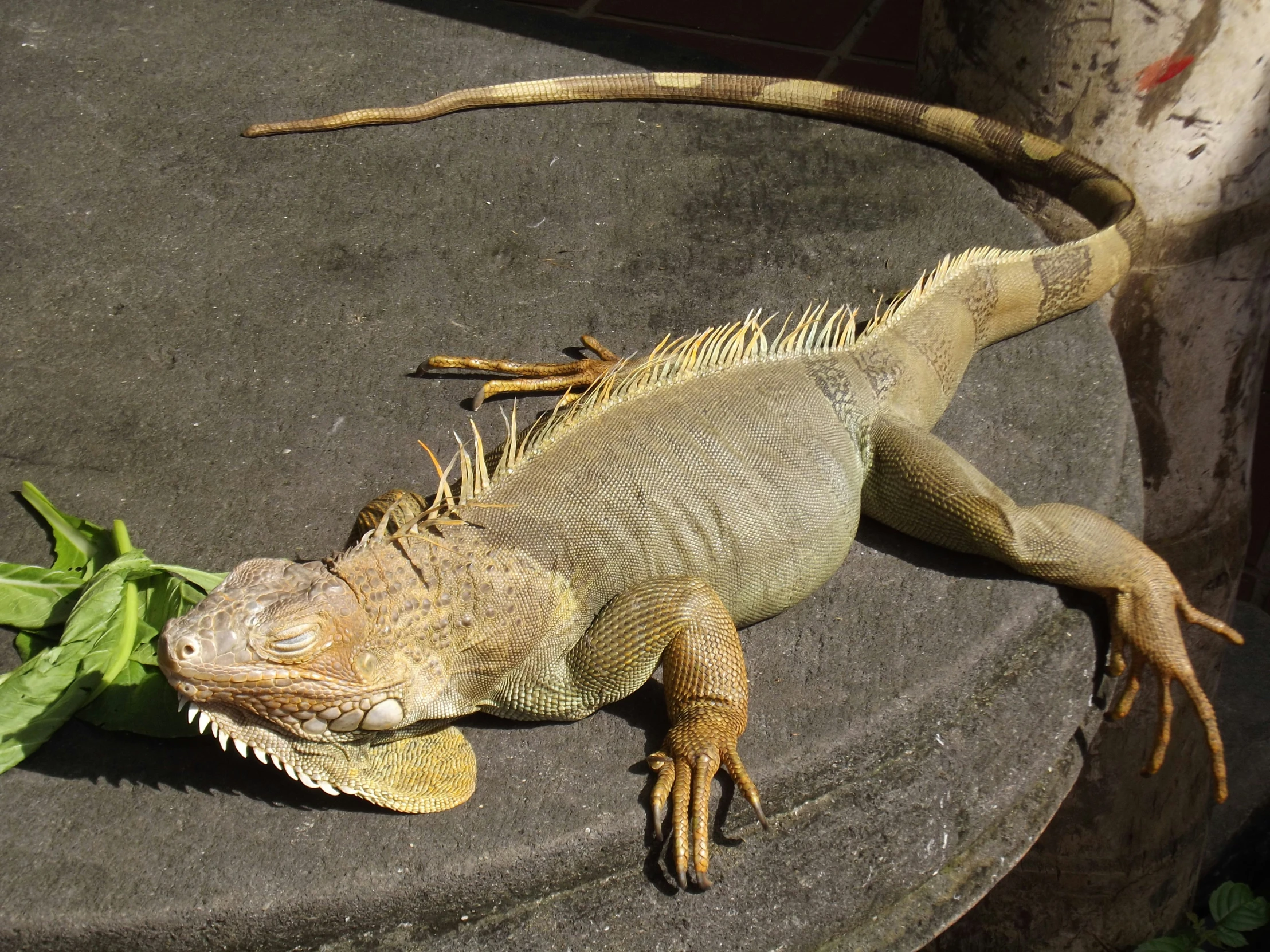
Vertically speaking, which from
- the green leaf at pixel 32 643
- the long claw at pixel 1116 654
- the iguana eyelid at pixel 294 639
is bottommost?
the green leaf at pixel 32 643

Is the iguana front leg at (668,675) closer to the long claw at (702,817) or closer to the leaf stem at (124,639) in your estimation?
the long claw at (702,817)

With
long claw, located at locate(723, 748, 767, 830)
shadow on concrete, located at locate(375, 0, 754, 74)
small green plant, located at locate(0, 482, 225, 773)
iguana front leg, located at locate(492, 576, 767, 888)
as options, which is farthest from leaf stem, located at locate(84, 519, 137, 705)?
shadow on concrete, located at locate(375, 0, 754, 74)

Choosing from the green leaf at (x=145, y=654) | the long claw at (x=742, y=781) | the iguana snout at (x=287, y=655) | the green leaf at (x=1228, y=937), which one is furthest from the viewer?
the green leaf at (x=1228, y=937)

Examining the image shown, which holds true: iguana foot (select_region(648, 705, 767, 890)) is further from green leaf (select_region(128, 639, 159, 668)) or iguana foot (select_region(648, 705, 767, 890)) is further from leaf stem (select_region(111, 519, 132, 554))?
leaf stem (select_region(111, 519, 132, 554))

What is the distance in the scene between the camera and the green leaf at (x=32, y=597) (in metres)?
1.87

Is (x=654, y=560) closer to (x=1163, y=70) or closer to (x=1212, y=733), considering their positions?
(x=1212, y=733)

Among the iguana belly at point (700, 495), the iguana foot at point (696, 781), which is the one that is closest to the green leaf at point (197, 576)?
the iguana belly at point (700, 495)

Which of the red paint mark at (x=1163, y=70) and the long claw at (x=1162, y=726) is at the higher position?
the red paint mark at (x=1163, y=70)

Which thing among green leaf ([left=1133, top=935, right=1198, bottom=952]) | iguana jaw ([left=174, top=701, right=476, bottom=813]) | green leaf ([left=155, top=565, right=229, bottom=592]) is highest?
iguana jaw ([left=174, top=701, right=476, bottom=813])

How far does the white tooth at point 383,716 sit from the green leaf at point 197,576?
464 millimetres

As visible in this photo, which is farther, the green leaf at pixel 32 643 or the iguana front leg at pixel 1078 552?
the iguana front leg at pixel 1078 552

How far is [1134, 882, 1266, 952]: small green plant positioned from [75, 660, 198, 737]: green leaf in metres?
2.95

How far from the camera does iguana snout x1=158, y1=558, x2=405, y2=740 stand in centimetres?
142

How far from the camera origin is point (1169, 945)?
3322 millimetres
